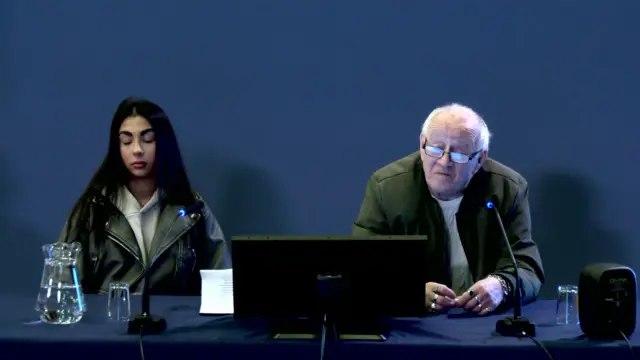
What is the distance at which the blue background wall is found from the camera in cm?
320

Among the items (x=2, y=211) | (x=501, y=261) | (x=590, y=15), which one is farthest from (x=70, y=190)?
(x=590, y=15)

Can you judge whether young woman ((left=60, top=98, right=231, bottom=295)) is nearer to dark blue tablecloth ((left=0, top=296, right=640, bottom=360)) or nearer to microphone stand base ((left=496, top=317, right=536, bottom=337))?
dark blue tablecloth ((left=0, top=296, right=640, bottom=360))

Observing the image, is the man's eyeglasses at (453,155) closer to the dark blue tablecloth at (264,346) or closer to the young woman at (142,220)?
the dark blue tablecloth at (264,346)

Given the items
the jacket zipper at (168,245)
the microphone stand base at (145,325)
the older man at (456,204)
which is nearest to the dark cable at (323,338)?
the microphone stand base at (145,325)

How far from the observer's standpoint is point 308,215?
336 centimetres

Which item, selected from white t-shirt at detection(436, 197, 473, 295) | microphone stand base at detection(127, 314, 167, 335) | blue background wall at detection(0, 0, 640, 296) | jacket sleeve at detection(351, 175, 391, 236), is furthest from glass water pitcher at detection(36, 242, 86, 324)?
blue background wall at detection(0, 0, 640, 296)

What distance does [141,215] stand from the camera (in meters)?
2.88

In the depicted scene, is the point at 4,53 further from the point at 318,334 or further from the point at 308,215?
the point at 318,334

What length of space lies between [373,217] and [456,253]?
12.9 inches

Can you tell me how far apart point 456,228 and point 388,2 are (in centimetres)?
111

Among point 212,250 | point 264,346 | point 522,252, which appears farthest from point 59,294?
point 522,252

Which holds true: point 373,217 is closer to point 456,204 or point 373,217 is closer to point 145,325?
point 456,204

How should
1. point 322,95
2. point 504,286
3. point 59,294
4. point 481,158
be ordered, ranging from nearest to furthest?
point 59,294 < point 504,286 < point 481,158 < point 322,95

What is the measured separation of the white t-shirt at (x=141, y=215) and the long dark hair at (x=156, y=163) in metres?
0.03
